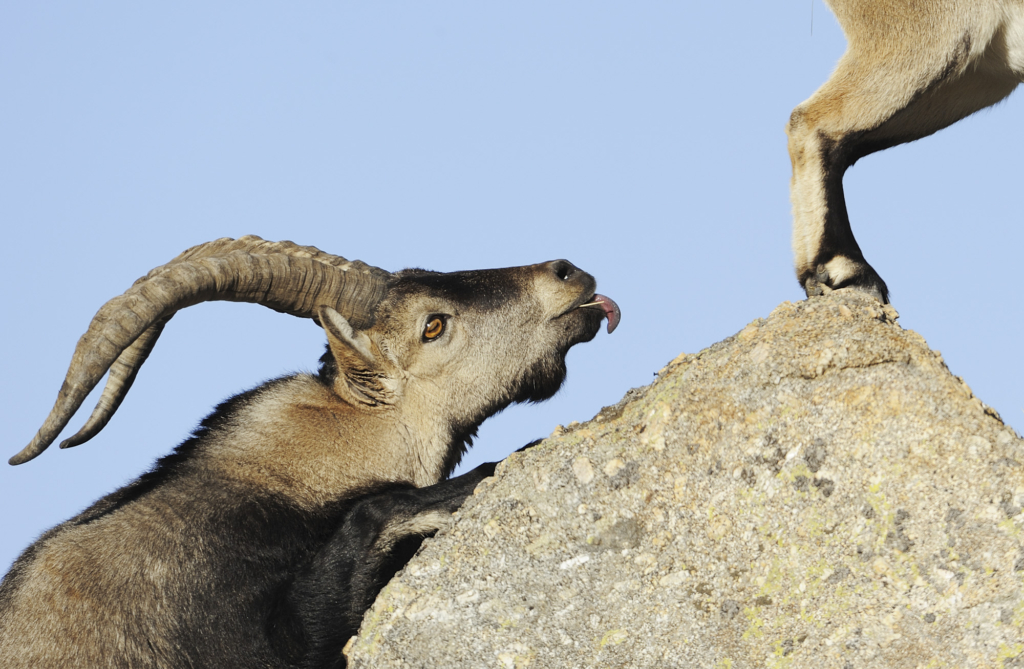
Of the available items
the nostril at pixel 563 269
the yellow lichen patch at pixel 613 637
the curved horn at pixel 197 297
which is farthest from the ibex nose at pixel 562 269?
the yellow lichen patch at pixel 613 637

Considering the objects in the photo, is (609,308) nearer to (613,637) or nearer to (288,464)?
(288,464)

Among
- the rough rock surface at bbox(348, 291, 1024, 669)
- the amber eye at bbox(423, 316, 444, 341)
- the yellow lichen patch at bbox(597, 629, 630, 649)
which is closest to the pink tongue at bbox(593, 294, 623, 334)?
the amber eye at bbox(423, 316, 444, 341)

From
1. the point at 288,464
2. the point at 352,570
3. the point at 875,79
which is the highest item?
the point at 875,79

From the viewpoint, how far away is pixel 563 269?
6141mm

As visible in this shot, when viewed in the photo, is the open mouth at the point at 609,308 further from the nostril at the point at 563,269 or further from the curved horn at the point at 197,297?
the curved horn at the point at 197,297

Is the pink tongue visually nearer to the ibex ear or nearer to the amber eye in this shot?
the amber eye

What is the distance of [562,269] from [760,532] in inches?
103

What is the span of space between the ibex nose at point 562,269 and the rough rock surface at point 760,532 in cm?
180

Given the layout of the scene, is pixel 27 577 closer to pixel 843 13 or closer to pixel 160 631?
pixel 160 631

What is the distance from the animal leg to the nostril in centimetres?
159

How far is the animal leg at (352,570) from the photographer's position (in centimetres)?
464

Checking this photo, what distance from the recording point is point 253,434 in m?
5.52

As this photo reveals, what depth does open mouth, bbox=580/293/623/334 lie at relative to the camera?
609 centimetres

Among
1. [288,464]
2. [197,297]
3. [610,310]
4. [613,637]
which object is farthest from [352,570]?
[610,310]
